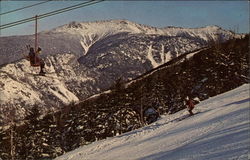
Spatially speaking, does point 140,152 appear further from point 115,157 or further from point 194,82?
point 194,82

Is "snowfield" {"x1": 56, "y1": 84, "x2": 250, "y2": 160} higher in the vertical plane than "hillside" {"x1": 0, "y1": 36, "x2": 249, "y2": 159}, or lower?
lower

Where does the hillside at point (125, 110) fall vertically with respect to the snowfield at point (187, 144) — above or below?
above

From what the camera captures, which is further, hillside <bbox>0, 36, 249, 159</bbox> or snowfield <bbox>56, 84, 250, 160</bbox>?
hillside <bbox>0, 36, 249, 159</bbox>

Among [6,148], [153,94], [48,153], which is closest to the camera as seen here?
[48,153]

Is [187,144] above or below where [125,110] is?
below

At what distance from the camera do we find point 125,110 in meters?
65.2

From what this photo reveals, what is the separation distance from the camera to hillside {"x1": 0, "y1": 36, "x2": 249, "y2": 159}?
6131 cm

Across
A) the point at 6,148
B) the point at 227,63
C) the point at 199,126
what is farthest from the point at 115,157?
the point at 227,63

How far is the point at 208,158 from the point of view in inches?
622

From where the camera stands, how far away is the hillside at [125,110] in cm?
6131

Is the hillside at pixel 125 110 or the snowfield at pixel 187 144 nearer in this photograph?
the snowfield at pixel 187 144

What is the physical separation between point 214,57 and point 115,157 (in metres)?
58.1

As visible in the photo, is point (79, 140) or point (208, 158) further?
point (79, 140)

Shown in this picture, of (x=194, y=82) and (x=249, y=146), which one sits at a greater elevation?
Answer: (x=194, y=82)
